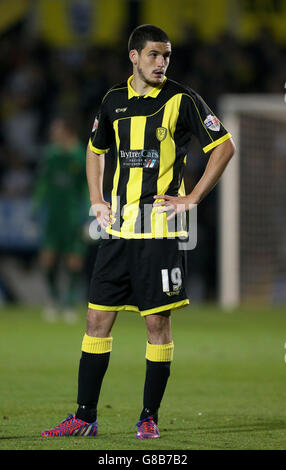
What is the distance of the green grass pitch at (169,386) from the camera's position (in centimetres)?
472

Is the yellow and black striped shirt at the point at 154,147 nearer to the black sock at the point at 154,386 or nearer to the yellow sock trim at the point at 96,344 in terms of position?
the yellow sock trim at the point at 96,344

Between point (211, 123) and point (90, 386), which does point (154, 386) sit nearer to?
point (90, 386)

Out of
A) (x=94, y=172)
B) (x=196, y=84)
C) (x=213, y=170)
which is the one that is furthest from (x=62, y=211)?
(x=213, y=170)

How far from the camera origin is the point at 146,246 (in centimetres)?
476

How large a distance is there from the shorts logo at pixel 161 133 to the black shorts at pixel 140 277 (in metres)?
0.47

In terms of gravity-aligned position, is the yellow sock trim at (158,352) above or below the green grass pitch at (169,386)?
above

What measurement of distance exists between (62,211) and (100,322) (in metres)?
7.76

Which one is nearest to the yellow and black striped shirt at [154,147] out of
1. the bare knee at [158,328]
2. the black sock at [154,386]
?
the bare knee at [158,328]

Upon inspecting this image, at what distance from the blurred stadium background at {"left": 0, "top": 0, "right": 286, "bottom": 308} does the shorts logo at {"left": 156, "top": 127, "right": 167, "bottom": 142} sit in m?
9.60

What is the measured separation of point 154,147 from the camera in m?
4.75

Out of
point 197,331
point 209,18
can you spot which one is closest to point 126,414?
point 197,331

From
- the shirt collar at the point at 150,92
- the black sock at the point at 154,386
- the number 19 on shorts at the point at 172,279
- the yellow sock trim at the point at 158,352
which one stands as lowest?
the black sock at the point at 154,386

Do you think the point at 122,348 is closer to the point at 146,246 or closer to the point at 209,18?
the point at 146,246

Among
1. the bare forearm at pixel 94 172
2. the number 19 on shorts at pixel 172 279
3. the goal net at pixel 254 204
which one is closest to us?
the number 19 on shorts at pixel 172 279
